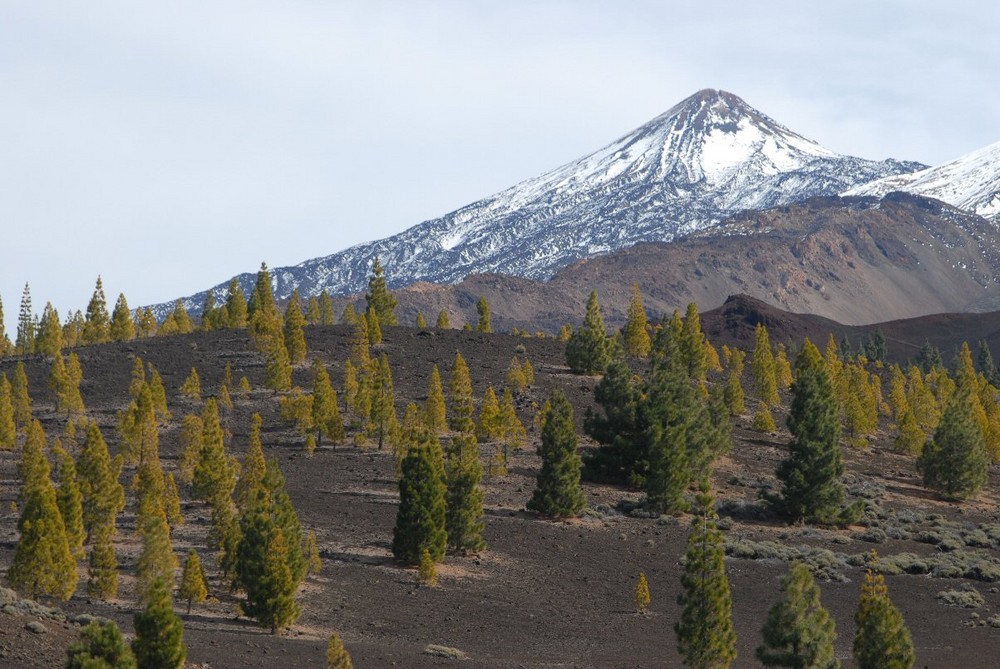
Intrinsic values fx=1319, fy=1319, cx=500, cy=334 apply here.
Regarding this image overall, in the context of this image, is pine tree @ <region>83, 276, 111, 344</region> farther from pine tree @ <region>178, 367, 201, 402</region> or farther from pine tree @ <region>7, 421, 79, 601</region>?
pine tree @ <region>7, 421, 79, 601</region>

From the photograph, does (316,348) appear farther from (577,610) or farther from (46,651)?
(46,651)

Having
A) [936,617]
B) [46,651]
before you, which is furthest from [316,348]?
[46,651]

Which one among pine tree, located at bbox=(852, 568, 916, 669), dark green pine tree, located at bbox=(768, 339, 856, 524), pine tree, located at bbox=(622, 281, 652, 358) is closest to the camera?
pine tree, located at bbox=(852, 568, 916, 669)

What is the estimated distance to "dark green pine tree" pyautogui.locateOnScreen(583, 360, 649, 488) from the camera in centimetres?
8675

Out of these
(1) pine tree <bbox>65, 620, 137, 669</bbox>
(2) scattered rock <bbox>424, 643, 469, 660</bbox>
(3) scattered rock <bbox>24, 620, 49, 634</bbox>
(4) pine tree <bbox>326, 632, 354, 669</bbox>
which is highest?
(1) pine tree <bbox>65, 620, 137, 669</bbox>

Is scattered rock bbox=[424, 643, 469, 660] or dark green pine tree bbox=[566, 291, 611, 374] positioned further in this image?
dark green pine tree bbox=[566, 291, 611, 374]

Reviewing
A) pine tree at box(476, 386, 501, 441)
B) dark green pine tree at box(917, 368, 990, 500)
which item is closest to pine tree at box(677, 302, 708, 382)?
dark green pine tree at box(917, 368, 990, 500)

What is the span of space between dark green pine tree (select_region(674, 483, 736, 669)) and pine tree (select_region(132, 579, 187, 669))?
16.9 m

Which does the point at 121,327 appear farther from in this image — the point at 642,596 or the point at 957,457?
the point at 642,596

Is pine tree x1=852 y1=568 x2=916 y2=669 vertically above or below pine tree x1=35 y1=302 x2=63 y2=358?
below

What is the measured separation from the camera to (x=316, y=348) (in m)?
129

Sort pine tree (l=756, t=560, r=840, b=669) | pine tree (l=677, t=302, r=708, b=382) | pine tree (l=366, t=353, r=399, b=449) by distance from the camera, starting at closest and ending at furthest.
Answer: pine tree (l=756, t=560, r=840, b=669)
pine tree (l=366, t=353, r=399, b=449)
pine tree (l=677, t=302, r=708, b=382)

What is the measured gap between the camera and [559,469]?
7656 cm

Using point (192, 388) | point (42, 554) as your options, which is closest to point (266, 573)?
point (42, 554)
